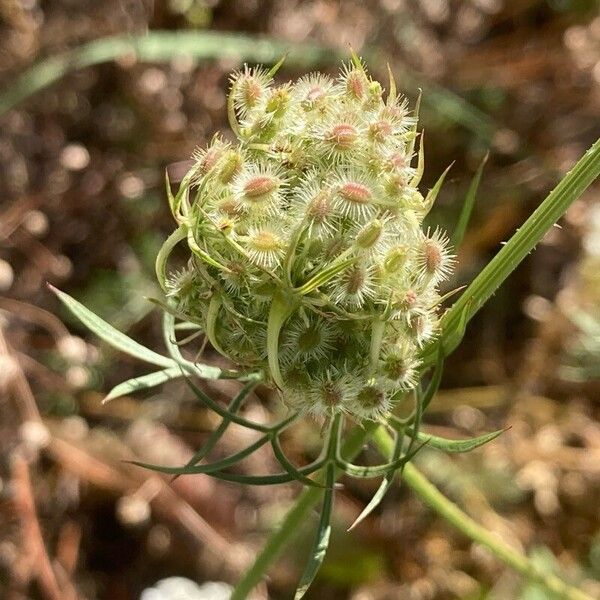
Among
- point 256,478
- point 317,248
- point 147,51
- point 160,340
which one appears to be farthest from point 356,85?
point 160,340

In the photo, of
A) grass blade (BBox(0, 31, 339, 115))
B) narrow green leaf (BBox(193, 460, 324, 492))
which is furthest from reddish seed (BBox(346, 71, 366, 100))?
grass blade (BBox(0, 31, 339, 115))

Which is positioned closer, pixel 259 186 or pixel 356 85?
pixel 259 186

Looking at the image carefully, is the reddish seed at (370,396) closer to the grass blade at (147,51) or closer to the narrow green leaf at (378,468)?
the narrow green leaf at (378,468)

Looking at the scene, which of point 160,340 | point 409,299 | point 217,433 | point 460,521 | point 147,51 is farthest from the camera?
point 160,340

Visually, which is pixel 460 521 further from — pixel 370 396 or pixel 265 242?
pixel 265 242

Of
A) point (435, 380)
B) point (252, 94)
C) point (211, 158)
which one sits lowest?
point (435, 380)

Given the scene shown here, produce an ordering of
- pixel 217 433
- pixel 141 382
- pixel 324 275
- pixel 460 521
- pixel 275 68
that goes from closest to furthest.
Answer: pixel 324 275 < pixel 275 68 < pixel 217 433 < pixel 141 382 < pixel 460 521

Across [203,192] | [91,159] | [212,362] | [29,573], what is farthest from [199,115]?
[203,192]

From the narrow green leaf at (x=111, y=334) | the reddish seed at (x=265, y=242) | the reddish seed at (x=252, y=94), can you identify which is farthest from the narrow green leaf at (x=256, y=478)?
the reddish seed at (x=252, y=94)
